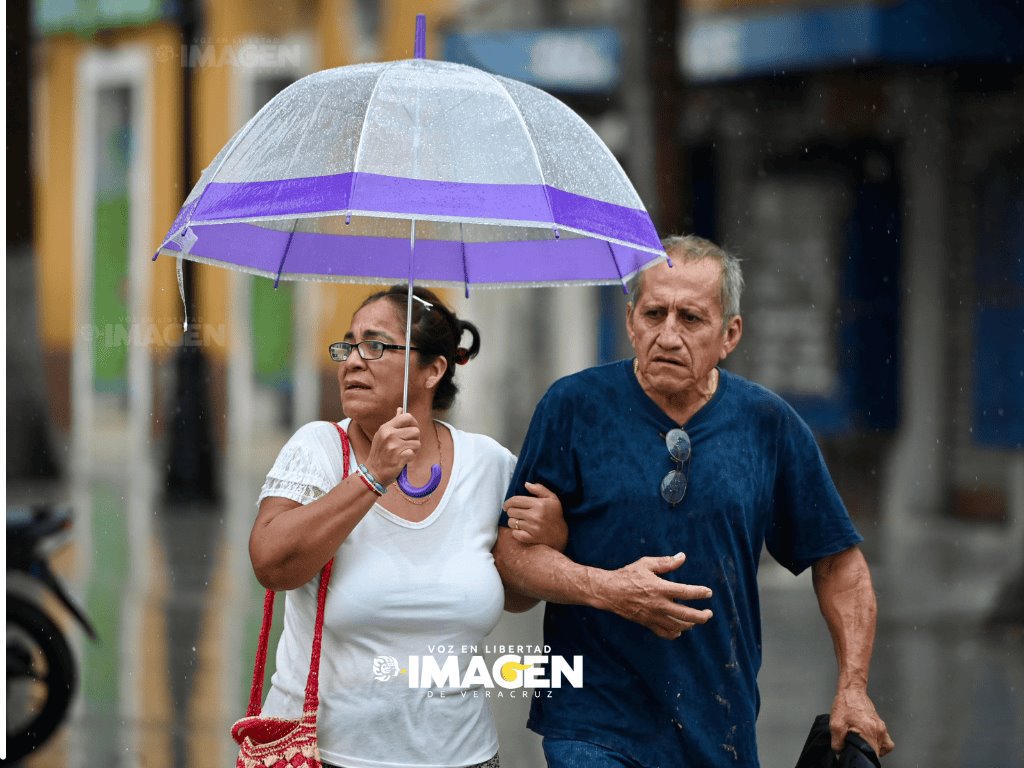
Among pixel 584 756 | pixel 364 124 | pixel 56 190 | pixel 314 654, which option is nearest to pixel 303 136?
pixel 364 124

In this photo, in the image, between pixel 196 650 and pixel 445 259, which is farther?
pixel 196 650

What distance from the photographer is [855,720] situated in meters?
3.28

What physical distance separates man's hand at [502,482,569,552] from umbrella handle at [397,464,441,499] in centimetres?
16

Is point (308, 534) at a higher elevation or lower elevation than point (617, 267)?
lower

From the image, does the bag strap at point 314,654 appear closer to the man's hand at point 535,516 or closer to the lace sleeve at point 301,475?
the lace sleeve at point 301,475

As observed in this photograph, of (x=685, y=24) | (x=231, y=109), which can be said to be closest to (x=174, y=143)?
(x=231, y=109)

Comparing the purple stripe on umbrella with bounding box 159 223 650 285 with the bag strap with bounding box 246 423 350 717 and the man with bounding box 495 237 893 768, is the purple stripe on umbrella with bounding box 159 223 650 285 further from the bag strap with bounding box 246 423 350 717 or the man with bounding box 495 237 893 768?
the bag strap with bounding box 246 423 350 717

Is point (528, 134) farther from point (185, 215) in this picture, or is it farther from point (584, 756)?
point (584, 756)

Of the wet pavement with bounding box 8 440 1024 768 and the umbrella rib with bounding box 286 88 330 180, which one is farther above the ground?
the umbrella rib with bounding box 286 88 330 180

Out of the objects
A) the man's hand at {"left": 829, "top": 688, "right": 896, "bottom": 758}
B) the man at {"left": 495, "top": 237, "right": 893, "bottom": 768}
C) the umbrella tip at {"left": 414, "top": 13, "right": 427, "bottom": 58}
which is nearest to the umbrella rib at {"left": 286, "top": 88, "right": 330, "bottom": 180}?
the umbrella tip at {"left": 414, "top": 13, "right": 427, "bottom": 58}

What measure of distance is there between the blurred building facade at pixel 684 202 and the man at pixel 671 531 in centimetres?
237

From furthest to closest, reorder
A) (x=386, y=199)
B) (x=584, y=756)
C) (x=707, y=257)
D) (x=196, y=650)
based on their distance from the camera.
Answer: (x=196, y=650) → (x=707, y=257) → (x=584, y=756) → (x=386, y=199)

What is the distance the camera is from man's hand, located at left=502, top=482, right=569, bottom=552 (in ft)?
10.5

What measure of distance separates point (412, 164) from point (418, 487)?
71 centimetres
